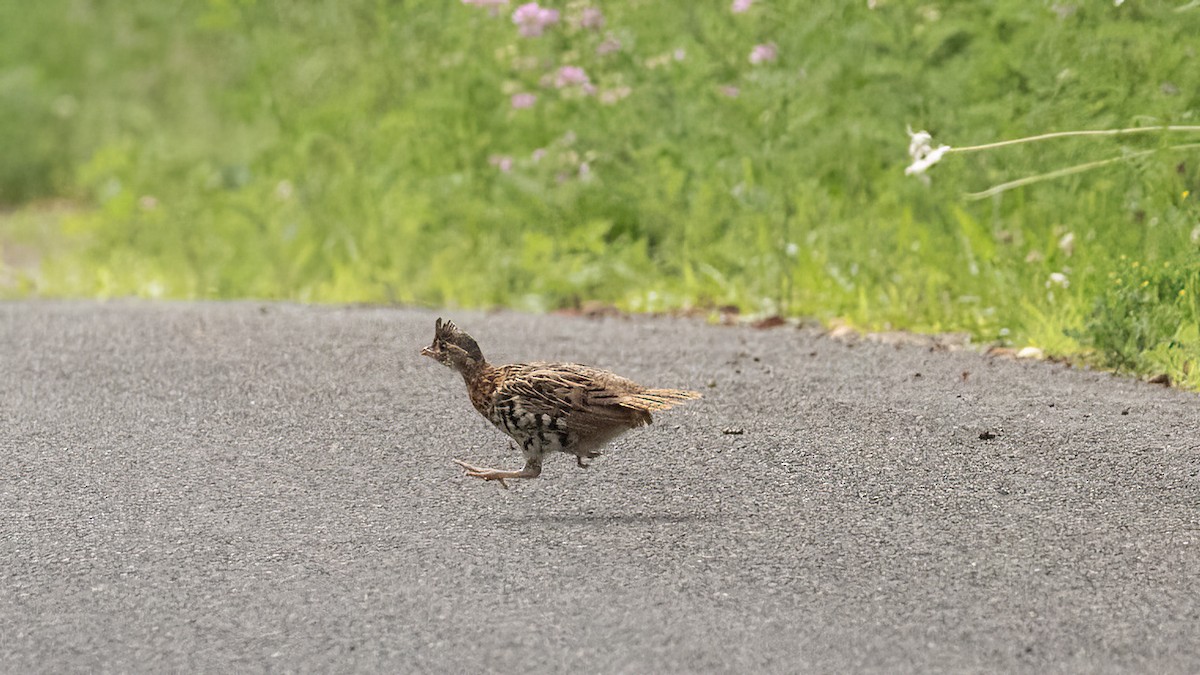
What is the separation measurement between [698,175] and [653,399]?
13.9 feet

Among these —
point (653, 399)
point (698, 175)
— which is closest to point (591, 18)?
point (698, 175)

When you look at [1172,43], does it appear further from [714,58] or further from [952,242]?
[714,58]

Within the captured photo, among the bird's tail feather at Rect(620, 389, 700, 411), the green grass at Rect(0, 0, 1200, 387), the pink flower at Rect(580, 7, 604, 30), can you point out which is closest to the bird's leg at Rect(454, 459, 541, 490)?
the bird's tail feather at Rect(620, 389, 700, 411)

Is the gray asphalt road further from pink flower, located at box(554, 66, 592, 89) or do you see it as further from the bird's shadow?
pink flower, located at box(554, 66, 592, 89)

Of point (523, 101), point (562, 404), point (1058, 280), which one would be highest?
point (523, 101)

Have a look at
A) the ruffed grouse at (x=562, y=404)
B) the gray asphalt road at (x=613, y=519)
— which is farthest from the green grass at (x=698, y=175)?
the ruffed grouse at (x=562, y=404)

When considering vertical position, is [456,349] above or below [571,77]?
below

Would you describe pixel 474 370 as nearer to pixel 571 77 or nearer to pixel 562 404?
pixel 562 404

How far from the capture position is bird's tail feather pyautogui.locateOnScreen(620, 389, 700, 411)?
15.5 feet

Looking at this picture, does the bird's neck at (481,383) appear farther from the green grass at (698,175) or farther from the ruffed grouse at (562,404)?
the green grass at (698,175)

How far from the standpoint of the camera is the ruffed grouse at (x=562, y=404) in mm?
4738

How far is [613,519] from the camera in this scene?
4.83 meters

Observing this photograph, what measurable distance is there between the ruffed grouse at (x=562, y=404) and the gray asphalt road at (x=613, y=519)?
9.2 inches

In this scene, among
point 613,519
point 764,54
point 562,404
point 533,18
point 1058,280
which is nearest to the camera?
point 562,404
